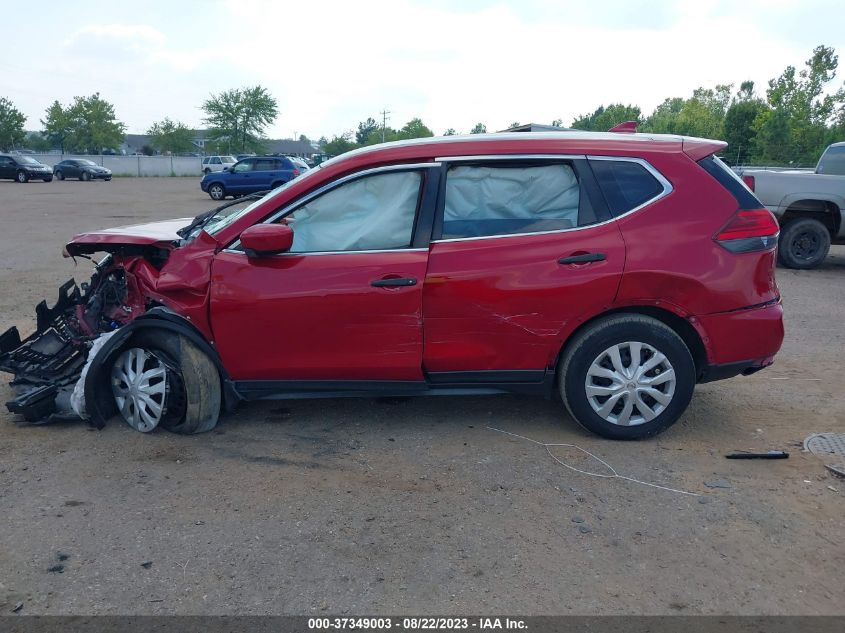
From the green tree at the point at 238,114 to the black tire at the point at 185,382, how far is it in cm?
7688

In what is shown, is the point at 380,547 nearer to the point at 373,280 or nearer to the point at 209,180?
the point at 373,280

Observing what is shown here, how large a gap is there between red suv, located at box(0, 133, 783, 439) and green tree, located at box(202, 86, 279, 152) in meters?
76.9

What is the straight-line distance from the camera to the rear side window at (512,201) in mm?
4164

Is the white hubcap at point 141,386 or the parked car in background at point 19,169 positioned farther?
the parked car in background at point 19,169

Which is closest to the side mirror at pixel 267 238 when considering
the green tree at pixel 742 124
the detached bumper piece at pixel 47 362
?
the detached bumper piece at pixel 47 362

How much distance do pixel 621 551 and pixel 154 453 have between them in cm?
273

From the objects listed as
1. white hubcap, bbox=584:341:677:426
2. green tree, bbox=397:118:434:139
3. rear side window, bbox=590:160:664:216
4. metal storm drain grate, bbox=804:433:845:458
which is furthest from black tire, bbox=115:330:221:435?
green tree, bbox=397:118:434:139

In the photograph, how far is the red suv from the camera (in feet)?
13.4

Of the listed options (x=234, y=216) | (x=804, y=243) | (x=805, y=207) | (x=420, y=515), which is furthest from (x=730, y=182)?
(x=804, y=243)

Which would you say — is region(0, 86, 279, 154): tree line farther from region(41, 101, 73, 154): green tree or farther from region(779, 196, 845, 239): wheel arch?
region(779, 196, 845, 239): wheel arch

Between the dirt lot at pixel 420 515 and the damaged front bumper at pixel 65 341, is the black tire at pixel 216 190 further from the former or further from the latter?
the dirt lot at pixel 420 515

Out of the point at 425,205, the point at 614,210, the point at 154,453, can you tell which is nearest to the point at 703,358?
the point at 614,210

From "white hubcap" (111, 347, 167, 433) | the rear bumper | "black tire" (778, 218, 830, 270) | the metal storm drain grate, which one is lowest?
the metal storm drain grate

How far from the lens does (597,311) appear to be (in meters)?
4.11
